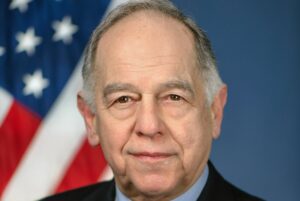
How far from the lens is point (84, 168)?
8.52 ft

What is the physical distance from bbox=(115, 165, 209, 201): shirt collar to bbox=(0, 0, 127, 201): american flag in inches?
33.6

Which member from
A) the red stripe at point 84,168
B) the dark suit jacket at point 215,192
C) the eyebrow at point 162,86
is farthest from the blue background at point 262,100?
the eyebrow at point 162,86

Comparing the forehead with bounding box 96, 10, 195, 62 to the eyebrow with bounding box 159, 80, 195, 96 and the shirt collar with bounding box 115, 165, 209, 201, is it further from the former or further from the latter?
the shirt collar with bounding box 115, 165, 209, 201

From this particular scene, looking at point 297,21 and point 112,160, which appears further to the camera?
point 297,21

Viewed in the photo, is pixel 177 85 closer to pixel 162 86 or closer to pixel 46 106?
pixel 162 86

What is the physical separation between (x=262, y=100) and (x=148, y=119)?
41.2 inches

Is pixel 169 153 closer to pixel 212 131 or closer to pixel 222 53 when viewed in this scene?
pixel 212 131

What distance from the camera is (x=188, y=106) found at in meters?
1.61

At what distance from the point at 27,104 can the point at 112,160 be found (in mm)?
1050

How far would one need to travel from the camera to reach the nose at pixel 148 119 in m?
1.51

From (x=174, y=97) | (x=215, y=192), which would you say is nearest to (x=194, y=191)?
(x=215, y=192)

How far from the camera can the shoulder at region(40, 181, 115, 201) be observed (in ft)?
6.12

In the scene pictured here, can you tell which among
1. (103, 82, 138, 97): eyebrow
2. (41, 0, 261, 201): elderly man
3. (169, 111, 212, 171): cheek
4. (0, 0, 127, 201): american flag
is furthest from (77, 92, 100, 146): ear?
(0, 0, 127, 201): american flag

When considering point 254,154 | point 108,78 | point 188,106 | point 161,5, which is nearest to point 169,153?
point 188,106
